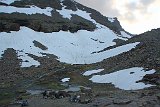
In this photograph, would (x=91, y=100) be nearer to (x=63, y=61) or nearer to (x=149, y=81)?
(x=149, y=81)

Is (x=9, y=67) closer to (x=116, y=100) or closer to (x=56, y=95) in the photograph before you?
(x=56, y=95)

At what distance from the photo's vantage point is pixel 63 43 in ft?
344

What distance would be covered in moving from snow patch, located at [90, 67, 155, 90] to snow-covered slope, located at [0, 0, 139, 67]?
71.1ft

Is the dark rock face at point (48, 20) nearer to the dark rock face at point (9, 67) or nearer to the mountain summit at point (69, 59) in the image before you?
the mountain summit at point (69, 59)

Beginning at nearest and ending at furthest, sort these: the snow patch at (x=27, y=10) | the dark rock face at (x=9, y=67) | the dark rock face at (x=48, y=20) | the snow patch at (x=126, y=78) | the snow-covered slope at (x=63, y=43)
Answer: the snow patch at (x=126, y=78), the dark rock face at (x=9, y=67), the snow-covered slope at (x=63, y=43), the dark rock face at (x=48, y=20), the snow patch at (x=27, y=10)

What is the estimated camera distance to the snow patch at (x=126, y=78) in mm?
45219

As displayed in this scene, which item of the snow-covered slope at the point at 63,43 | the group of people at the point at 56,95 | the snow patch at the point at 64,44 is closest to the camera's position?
the group of people at the point at 56,95

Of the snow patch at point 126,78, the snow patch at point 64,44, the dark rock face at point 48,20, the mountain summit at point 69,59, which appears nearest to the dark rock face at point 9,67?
the mountain summit at point 69,59

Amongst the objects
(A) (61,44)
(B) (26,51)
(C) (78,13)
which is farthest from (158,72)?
(C) (78,13)

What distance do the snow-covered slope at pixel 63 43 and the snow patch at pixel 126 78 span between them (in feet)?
71.1

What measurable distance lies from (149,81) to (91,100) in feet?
38.0

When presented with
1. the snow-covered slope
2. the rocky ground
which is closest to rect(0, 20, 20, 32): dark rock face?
the snow-covered slope

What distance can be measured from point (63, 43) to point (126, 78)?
57.1 m

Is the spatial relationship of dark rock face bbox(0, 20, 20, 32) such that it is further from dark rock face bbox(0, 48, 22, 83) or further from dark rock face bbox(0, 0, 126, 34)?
dark rock face bbox(0, 48, 22, 83)
